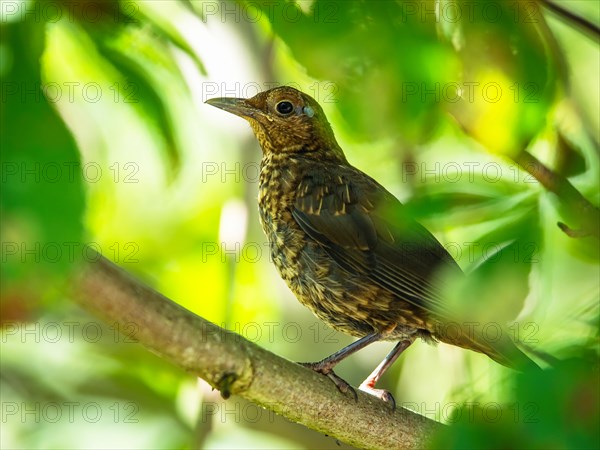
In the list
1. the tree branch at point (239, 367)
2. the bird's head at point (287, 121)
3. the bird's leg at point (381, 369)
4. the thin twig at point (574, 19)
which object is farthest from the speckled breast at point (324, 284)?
the thin twig at point (574, 19)

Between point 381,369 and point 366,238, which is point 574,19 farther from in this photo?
point 381,369

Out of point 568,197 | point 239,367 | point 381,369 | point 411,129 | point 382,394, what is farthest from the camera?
point 381,369

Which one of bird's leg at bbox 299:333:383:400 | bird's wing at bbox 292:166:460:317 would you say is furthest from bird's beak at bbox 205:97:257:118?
bird's leg at bbox 299:333:383:400

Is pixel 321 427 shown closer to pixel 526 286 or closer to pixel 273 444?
pixel 526 286

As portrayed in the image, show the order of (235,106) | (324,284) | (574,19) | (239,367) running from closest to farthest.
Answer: (574,19) → (239,367) → (324,284) → (235,106)

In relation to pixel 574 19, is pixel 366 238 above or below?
below

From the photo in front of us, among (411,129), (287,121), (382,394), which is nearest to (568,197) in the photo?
(411,129)

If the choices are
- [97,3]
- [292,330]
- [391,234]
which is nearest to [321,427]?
[391,234]
